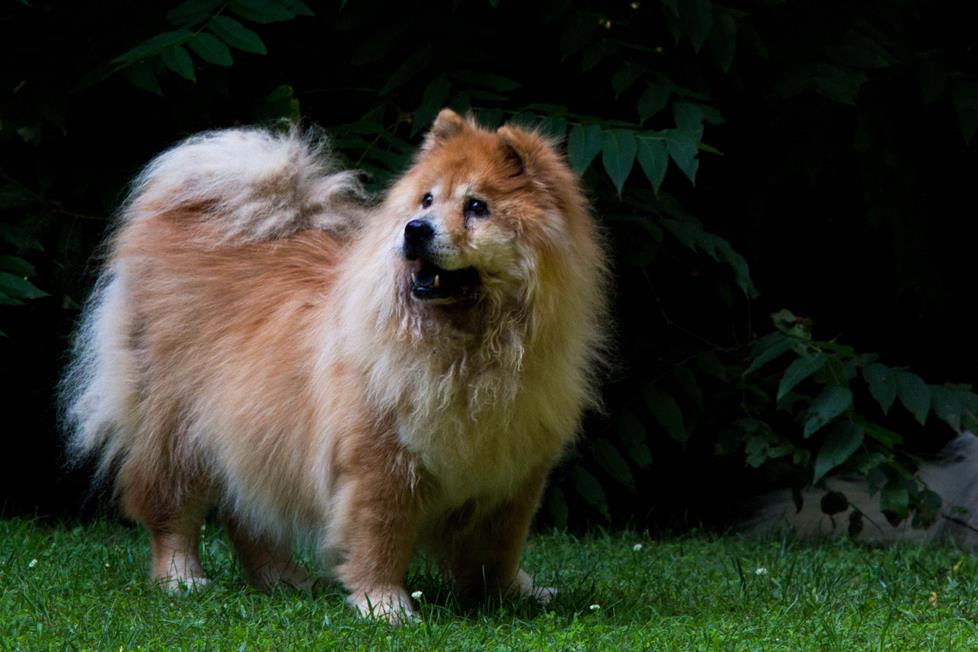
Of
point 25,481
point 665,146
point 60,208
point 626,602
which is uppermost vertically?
point 665,146

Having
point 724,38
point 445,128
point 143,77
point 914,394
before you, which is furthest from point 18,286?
point 914,394

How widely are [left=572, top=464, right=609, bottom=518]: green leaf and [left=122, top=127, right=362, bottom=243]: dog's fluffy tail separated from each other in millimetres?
1802

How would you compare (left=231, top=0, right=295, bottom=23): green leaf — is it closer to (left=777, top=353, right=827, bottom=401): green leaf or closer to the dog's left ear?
the dog's left ear

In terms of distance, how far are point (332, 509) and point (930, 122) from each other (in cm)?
406

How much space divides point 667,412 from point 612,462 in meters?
0.36

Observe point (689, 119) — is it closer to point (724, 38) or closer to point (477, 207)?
point (724, 38)

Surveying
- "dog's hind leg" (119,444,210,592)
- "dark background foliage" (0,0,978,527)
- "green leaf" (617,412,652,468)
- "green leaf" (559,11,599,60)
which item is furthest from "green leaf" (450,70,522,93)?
"dog's hind leg" (119,444,210,592)

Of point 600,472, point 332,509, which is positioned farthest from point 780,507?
point 332,509

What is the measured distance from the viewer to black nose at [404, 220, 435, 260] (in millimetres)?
4367

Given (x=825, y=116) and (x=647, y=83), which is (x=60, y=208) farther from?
(x=825, y=116)

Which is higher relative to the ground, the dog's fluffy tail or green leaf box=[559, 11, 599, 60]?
green leaf box=[559, 11, 599, 60]

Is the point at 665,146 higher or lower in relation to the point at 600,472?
higher

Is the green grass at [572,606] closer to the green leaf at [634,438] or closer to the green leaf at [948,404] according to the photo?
the green leaf at [634,438]

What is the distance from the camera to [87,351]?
594cm
